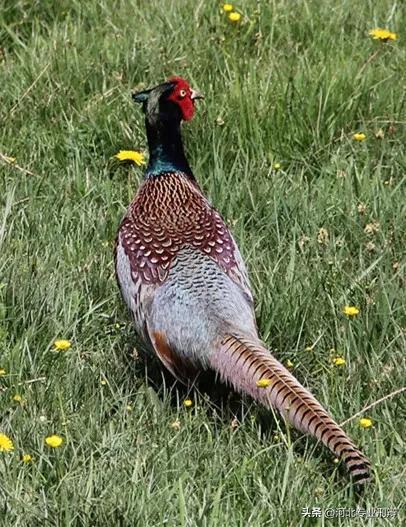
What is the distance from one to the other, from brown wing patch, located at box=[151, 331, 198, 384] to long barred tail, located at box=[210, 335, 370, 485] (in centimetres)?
13

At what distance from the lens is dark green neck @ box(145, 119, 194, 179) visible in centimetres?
482

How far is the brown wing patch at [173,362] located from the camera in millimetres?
4184

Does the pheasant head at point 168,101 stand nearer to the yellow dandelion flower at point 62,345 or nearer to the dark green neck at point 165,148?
the dark green neck at point 165,148

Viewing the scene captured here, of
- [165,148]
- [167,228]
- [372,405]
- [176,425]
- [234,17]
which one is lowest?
[176,425]

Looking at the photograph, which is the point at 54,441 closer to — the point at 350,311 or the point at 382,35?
the point at 350,311

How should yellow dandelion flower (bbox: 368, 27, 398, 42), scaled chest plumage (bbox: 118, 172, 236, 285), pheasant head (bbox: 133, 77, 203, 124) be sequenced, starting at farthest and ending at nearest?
yellow dandelion flower (bbox: 368, 27, 398, 42) → pheasant head (bbox: 133, 77, 203, 124) → scaled chest plumage (bbox: 118, 172, 236, 285)

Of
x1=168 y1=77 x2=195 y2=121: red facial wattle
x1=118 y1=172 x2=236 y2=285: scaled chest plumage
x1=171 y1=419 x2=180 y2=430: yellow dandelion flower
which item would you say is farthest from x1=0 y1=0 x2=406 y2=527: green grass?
x1=168 y1=77 x2=195 y2=121: red facial wattle

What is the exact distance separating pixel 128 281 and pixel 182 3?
2204 mm

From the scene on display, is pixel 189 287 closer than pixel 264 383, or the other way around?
pixel 264 383

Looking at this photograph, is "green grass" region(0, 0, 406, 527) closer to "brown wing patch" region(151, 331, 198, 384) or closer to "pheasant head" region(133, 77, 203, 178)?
"brown wing patch" region(151, 331, 198, 384)

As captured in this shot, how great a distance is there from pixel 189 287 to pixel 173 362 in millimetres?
234

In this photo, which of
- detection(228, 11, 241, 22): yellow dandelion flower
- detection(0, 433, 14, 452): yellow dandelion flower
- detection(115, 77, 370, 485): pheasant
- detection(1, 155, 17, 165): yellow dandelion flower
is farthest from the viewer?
detection(228, 11, 241, 22): yellow dandelion flower

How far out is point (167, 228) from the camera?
4.55 meters

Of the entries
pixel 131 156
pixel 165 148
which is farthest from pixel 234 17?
pixel 165 148
